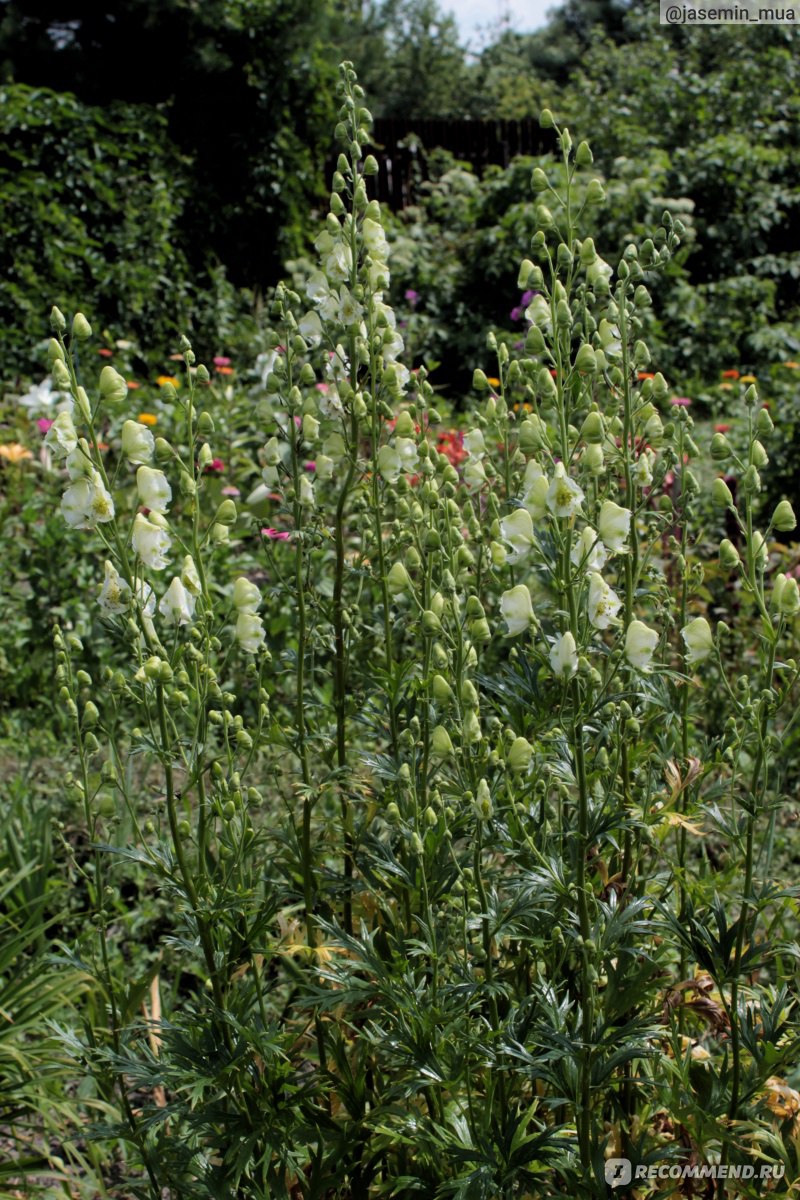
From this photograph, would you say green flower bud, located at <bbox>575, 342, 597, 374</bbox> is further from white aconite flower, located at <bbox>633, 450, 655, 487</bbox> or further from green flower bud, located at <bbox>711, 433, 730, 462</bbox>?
white aconite flower, located at <bbox>633, 450, 655, 487</bbox>

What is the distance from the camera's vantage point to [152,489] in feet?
6.06

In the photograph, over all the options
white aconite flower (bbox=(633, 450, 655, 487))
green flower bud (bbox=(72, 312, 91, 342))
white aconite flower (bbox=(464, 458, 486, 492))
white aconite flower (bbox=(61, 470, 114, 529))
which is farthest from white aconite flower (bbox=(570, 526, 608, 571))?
green flower bud (bbox=(72, 312, 91, 342))

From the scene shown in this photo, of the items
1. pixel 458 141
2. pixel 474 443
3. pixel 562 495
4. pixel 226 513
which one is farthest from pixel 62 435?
pixel 458 141

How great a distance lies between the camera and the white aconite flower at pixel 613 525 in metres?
1.71

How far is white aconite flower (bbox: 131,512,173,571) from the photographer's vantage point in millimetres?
1794

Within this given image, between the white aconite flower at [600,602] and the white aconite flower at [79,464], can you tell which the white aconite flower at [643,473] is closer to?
the white aconite flower at [600,602]

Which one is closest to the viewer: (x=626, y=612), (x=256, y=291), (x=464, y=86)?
(x=626, y=612)

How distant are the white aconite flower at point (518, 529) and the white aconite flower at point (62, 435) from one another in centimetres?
69

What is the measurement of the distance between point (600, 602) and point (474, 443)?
0.69 meters

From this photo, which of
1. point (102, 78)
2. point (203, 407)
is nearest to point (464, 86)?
point (102, 78)

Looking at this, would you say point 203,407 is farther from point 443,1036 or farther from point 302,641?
point 443,1036

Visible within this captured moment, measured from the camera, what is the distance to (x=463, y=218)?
1105 centimetres

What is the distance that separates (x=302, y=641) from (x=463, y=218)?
9.84 metres

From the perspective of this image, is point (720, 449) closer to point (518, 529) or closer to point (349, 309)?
point (518, 529)
